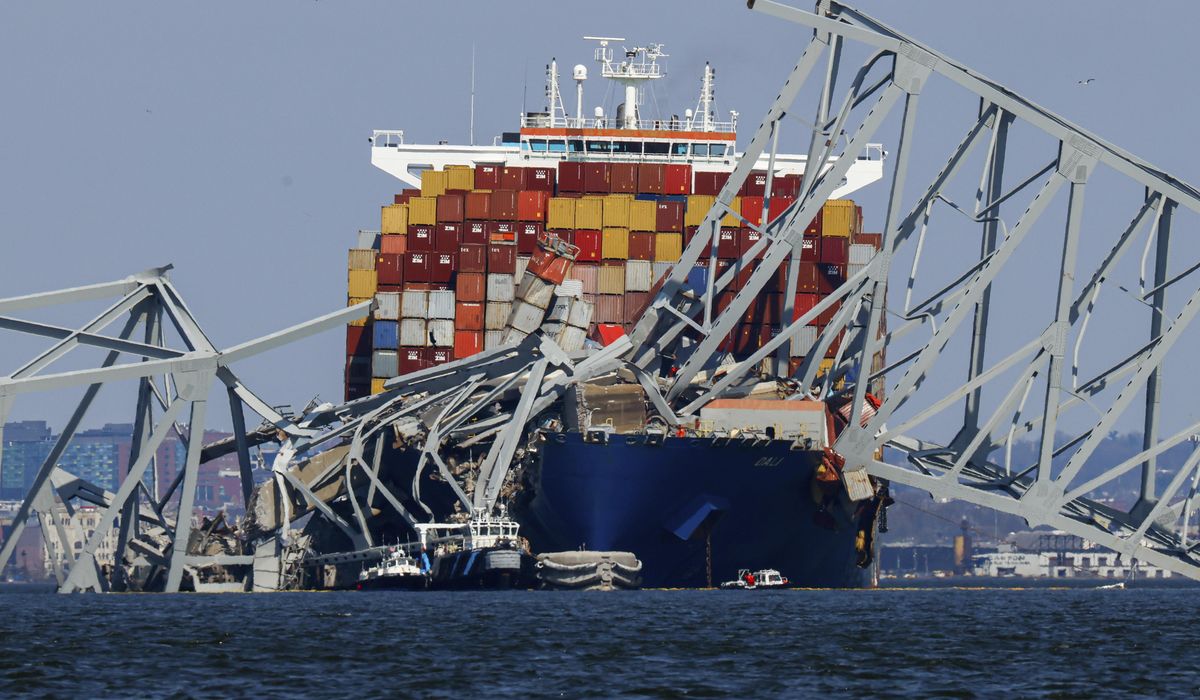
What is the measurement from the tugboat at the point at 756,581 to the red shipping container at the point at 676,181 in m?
18.6

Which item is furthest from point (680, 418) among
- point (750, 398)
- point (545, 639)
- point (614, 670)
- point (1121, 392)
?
point (614, 670)

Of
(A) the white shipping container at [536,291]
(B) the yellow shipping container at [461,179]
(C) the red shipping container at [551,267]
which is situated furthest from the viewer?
(B) the yellow shipping container at [461,179]

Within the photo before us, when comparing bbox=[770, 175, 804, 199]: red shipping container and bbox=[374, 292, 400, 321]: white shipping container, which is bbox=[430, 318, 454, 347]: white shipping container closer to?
bbox=[374, 292, 400, 321]: white shipping container

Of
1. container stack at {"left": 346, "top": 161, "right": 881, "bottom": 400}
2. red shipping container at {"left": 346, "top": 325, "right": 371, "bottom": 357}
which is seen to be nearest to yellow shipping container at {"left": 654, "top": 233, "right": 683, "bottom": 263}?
container stack at {"left": 346, "top": 161, "right": 881, "bottom": 400}

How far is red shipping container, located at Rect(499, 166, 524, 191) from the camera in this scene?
267ft

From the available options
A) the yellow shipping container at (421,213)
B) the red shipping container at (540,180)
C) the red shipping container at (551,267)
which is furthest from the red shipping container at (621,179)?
the red shipping container at (551,267)

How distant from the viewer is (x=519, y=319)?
234 ft

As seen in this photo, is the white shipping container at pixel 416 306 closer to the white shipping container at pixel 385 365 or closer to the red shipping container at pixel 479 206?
the white shipping container at pixel 385 365

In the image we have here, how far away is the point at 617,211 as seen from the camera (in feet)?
258

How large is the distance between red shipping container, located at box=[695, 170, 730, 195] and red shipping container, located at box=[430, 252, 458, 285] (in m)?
9.74

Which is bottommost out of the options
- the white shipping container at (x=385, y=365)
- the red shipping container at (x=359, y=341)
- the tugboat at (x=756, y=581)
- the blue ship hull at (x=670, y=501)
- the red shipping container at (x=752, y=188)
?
the tugboat at (x=756, y=581)

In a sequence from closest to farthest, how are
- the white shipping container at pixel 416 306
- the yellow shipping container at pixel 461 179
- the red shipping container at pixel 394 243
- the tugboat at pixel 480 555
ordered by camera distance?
the tugboat at pixel 480 555
the white shipping container at pixel 416 306
the red shipping container at pixel 394 243
the yellow shipping container at pixel 461 179

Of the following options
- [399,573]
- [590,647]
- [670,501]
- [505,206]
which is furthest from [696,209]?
[590,647]

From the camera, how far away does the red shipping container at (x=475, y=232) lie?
79.1m
